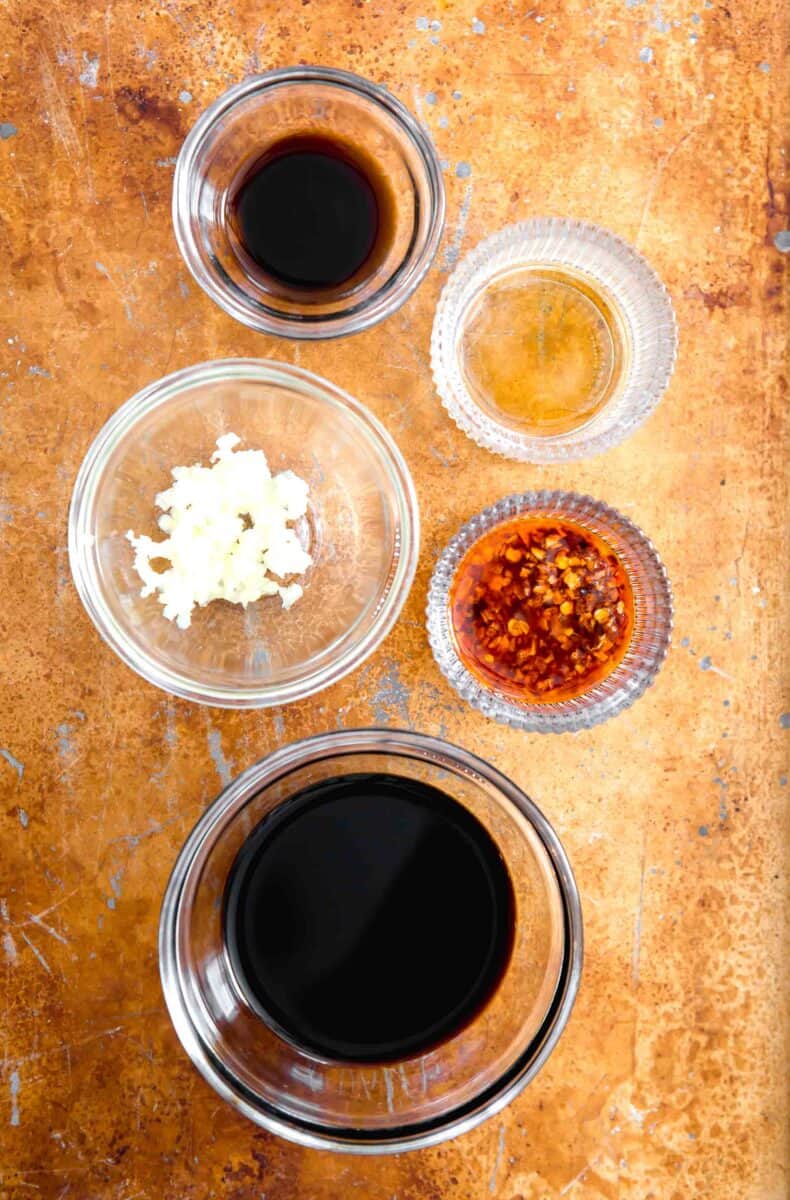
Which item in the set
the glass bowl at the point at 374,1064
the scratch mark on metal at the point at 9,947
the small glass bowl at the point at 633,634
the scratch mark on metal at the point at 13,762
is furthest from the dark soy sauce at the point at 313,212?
the scratch mark on metal at the point at 9,947

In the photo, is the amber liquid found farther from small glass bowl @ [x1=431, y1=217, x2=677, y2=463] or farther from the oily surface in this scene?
the oily surface

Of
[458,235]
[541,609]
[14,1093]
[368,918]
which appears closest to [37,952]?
[14,1093]

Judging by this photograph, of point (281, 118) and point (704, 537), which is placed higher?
point (281, 118)

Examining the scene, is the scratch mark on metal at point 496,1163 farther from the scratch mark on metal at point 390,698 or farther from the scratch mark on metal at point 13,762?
the scratch mark on metal at point 13,762

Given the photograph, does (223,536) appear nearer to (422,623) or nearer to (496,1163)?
(422,623)

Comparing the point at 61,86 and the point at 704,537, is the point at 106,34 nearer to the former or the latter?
the point at 61,86

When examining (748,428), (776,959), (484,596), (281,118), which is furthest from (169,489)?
(776,959)

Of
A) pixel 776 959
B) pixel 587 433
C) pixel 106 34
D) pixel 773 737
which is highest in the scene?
pixel 106 34

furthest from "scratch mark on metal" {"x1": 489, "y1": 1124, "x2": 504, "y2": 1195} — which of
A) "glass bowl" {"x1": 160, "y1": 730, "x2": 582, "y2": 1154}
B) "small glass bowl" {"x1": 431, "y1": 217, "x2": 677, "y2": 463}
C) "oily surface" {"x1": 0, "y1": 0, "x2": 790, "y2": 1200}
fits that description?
"small glass bowl" {"x1": 431, "y1": 217, "x2": 677, "y2": 463}
